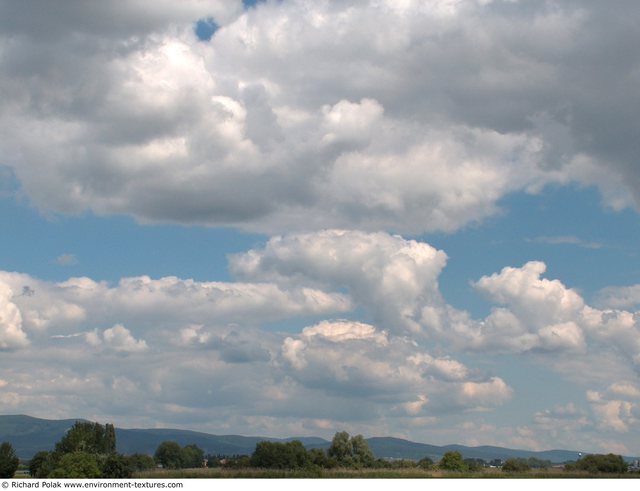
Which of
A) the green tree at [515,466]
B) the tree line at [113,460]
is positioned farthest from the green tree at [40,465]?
the green tree at [515,466]

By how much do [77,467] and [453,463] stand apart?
99.5 m

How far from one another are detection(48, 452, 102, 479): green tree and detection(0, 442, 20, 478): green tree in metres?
37.3

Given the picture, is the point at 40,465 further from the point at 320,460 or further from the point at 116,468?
the point at 320,460

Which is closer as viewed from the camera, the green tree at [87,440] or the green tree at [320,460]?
the green tree at [87,440]

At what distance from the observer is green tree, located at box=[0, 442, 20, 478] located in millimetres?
162625

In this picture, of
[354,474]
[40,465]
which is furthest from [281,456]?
[40,465]

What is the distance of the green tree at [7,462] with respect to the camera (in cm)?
16262

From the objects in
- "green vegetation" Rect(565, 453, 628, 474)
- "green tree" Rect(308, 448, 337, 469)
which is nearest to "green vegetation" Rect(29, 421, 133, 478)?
"green tree" Rect(308, 448, 337, 469)

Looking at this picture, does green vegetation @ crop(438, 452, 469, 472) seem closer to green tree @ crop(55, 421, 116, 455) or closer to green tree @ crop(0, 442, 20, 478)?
green tree @ crop(55, 421, 116, 455)

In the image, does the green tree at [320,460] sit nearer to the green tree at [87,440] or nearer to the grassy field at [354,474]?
the grassy field at [354,474]

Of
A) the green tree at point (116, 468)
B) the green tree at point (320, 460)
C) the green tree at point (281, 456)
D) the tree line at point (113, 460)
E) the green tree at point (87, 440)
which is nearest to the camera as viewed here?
the tree line at point (113, 460)

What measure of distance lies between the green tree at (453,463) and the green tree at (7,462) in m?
97.4
